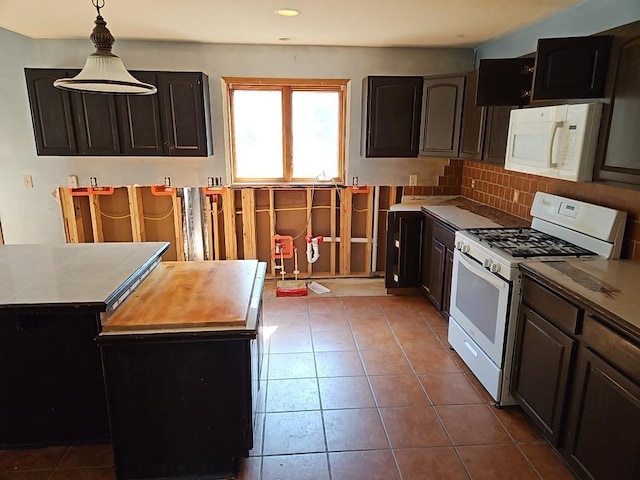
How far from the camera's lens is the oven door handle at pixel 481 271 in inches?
102

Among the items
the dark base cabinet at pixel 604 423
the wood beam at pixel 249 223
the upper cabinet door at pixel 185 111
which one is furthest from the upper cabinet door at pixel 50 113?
the dark base cabinet at pixel 604 423

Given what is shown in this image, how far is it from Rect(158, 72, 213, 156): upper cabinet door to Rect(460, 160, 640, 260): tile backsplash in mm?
2648

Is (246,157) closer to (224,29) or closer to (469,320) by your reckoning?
(224,29)

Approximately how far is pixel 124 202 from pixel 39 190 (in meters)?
0.80

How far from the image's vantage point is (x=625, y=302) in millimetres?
1898

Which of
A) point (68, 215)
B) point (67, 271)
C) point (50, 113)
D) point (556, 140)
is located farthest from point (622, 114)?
point (68, 215)

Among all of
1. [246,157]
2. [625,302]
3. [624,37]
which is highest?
[624,37]

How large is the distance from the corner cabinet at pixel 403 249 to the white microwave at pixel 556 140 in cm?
133

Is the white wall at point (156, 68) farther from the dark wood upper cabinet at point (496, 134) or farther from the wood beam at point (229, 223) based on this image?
the dark wood upper cabinet at point (496, 134)

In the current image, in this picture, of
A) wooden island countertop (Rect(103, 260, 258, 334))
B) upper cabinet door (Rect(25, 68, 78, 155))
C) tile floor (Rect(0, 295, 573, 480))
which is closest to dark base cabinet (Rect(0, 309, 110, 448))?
tile floor (Rect(0, 295, 573, 480))

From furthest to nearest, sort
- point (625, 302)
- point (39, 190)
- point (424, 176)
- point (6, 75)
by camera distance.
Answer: point (424, 176) < point (39, 190) < point (6, 75) < point (625, 302)

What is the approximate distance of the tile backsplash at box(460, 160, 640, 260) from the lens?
250 centimetres

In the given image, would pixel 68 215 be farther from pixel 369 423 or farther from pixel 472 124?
pixel 472 124

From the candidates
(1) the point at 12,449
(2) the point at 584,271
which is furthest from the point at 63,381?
(2) the point at 584,271
